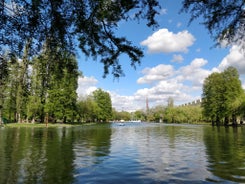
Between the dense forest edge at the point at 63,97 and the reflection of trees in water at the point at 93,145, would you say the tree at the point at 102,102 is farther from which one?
the reflection of trees in water at the point at 93,145

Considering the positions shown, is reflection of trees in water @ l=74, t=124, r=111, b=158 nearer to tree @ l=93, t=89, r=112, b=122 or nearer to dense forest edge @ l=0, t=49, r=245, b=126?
dense forest edge @ l=0, t=49, r=245, b=126

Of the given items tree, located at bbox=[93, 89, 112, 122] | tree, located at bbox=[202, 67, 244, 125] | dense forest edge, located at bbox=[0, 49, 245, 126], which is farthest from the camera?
tree, located at bbox=[93, 89, 112, 122]

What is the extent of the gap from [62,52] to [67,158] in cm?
1200

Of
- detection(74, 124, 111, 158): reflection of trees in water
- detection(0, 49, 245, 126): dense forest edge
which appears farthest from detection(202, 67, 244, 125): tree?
detection(74, 124, 111, 158): reflection of trees in water

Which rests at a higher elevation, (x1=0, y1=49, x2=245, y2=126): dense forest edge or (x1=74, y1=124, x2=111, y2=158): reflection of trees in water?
(x1=0, y1=49, x2=245, y2=126): dense forest edge

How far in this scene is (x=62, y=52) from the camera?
496cm

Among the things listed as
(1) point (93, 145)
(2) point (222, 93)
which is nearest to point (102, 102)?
(2) point (222, 93)

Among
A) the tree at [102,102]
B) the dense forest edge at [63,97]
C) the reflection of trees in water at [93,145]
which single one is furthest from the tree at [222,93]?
the tree at [102,102]

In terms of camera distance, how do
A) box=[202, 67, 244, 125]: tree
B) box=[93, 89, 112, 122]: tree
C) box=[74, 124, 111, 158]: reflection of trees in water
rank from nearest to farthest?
box=[74, 124, 111, 158]: reflection of trees in water
box=[202, 67, 244, 125]: tree
box=[93, 89, 112, 122]: tree

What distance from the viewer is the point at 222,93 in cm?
Answer: 8138

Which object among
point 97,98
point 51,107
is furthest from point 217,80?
point 97,98

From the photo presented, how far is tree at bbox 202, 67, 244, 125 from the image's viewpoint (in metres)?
77.2

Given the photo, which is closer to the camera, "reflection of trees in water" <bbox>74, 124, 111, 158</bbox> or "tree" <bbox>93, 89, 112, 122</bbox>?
"reflection of trees in water" <bbox>74, 124, 111, 158</bbox>

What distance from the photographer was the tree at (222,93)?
253 feet
